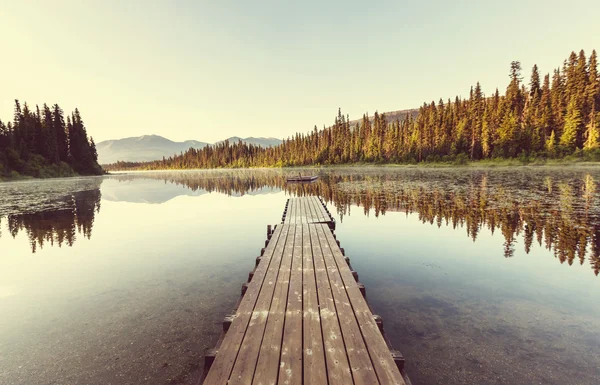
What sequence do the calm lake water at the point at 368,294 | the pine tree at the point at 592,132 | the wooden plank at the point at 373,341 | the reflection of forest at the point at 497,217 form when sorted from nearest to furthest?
the wooden plank at the point at 373,341 < the calm lake water at the point at 368,294 < the reflection of forest at the point at 497,217 < the pine tree at the point at 592,132

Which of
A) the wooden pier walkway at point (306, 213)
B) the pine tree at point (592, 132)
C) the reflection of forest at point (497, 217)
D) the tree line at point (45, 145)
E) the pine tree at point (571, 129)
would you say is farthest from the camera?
the tree line at point (45, 145)

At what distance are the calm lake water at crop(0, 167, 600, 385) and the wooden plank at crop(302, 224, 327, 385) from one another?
6.26 feet

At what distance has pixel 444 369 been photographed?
4582 millimetres

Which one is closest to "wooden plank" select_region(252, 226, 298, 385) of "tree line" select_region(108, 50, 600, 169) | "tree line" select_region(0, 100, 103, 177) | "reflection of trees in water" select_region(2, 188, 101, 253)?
"reflection of trees in water" select_region(2, 188, 101, 253)

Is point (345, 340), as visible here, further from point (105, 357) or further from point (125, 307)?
point (125, 307)

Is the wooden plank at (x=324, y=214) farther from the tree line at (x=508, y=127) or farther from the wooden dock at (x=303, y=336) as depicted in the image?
the tree line at (x=508, y=127)

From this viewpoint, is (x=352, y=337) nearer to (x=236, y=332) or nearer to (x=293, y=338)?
(x=293, y=338)

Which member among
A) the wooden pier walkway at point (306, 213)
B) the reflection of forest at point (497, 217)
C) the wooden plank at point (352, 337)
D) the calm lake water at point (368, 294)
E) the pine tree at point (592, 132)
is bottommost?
the calm lake water at point (368, 294)

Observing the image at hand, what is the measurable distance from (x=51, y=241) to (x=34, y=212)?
11.5 m

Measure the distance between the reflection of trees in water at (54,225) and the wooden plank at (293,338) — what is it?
12899mm

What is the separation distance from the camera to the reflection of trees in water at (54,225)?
533 inches

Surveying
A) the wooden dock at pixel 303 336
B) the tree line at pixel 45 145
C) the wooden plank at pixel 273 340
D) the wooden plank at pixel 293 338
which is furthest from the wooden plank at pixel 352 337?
the tree line at pixel 45 145

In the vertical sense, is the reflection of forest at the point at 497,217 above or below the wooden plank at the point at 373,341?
below

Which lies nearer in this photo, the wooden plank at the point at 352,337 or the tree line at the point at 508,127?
the wooden plank at the point at 352,337
